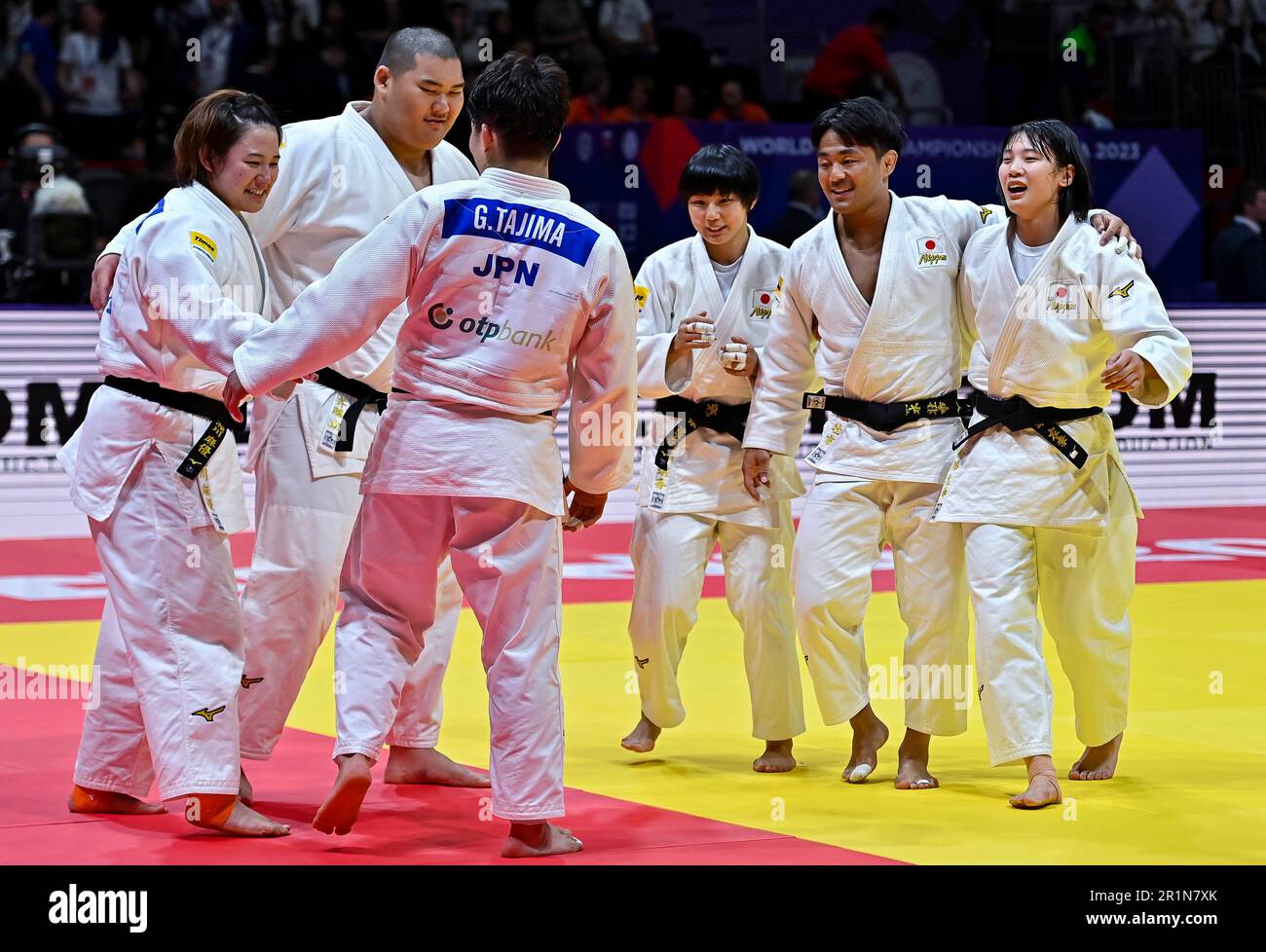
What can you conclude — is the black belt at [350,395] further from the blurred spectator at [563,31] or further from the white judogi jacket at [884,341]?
the blurred spectator at [563,31]

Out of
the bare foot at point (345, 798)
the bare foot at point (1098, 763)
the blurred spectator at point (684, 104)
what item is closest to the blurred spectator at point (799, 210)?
the blurred spectator at point (684, 104)

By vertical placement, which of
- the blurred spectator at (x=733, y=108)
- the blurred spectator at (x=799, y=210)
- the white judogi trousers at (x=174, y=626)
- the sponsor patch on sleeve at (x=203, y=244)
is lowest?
the white judogi trousers at (x=174, y=626)

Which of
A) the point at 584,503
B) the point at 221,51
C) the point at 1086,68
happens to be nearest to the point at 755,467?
the point at 584,503

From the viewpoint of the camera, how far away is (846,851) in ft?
13.3

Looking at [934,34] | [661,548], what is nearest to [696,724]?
[661,548]

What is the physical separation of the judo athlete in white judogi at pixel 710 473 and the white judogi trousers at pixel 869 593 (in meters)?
0.24

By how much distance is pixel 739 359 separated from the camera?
5.28 meters

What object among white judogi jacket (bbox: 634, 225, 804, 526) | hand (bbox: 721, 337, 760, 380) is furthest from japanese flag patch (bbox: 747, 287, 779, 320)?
hand (bbox: 721, 337, 760, 380)

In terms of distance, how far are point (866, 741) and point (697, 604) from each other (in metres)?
0.65

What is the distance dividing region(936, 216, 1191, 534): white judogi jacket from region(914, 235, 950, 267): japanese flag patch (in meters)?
0.18

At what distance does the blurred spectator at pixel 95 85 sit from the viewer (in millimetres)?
12344

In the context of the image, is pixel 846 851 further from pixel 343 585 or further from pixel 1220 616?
pixel 1220 616

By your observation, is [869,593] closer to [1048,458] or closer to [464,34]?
[1048,458]

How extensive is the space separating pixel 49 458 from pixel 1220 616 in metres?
6.29
